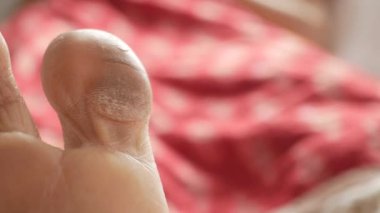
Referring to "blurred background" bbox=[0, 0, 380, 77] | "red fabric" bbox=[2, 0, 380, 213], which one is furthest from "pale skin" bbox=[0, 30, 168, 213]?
"blurred background" bbox=[0, 0, 380, 77]

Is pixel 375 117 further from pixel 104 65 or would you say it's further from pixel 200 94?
pixel 104 65

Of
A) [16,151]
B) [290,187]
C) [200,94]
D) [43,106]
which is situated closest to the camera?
[16,151]

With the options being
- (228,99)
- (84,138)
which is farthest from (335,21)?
(84,138)

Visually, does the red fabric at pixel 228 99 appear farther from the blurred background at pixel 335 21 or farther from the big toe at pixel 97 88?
the big toe at pixel 97 88

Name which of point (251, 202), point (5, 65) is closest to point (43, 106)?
point (251, 202)

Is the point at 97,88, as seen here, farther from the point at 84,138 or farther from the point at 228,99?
the point at 228,99
